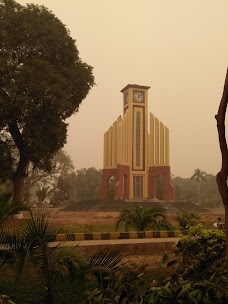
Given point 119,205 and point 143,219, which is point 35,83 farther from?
point 119,205

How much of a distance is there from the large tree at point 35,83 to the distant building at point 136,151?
644 inches

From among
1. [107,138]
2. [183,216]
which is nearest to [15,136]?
[183,216]

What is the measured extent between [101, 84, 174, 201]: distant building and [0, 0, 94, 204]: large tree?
16.4m

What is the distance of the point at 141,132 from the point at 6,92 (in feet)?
72.1

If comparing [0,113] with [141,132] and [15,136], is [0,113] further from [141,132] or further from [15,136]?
[141,132]

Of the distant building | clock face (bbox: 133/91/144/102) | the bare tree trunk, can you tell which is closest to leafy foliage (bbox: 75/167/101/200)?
the distant building

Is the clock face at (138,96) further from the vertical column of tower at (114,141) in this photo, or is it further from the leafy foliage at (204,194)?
the leafy foliage at (204,194)

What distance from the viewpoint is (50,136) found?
21.1 m

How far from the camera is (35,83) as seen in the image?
19.4 metres

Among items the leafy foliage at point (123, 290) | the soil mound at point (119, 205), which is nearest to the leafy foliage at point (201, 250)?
the leafy foliage at point (123, 290)

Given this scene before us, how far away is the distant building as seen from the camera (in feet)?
127

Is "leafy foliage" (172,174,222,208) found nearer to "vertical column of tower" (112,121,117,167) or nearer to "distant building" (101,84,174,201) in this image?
"distant building" (101,84,174,201)

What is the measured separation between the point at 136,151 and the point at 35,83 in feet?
70.5

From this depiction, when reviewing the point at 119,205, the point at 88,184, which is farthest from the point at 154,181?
the point at 88,184
